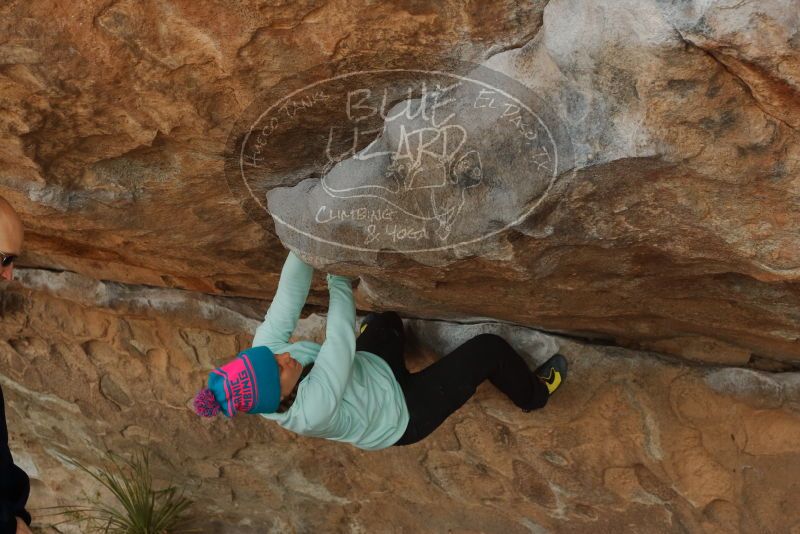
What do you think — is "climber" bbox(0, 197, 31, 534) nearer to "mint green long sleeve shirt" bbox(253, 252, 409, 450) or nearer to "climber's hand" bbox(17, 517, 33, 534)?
"climber's hand" bbox(17, 517, 33, 534)

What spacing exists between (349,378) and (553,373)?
28.2 inches

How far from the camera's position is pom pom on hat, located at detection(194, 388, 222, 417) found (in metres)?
1.58

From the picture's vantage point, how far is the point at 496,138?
129 cm

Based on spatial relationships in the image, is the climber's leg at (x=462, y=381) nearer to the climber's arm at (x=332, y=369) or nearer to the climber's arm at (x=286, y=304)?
the climber's arm at (x=332, y=369)

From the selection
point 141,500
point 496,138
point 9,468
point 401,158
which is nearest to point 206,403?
point 9,468

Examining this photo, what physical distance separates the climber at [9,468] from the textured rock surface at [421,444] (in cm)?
107

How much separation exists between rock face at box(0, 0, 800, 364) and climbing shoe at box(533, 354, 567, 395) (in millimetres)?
360

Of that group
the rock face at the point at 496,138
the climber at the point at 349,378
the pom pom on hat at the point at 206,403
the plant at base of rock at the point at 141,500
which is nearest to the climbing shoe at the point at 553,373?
the climber at the point at 349,378

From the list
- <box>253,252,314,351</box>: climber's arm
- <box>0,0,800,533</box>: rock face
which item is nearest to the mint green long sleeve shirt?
<box>253,252,314,351</box>: climber's arm

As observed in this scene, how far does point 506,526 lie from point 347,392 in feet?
4.41

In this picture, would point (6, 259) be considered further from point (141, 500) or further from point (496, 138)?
point (141, 500)

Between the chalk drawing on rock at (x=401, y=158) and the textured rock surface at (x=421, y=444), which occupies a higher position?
the chalk drawing on rock at (x=401, y=158)

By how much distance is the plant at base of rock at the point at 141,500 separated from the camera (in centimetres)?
354

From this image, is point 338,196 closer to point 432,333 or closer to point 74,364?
point 432,333
